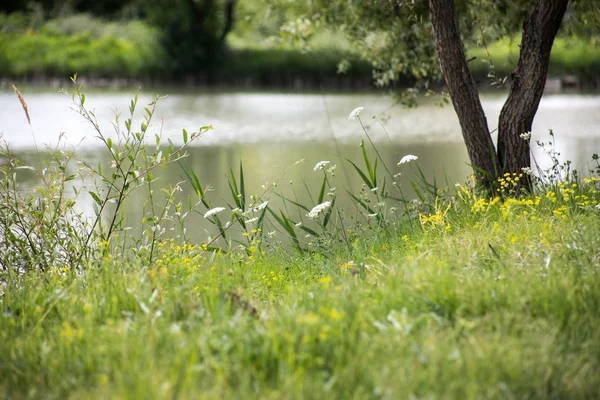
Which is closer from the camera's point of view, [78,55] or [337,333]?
[337,333]

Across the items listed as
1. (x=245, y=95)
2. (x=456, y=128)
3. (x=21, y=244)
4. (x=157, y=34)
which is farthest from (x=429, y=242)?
(x=157, y=34)

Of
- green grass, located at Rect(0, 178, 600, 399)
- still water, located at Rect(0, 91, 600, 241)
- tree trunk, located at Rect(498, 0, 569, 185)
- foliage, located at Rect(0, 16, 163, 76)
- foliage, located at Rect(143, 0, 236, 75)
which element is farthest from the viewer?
foliage, located at Rect(143, 0, 236, 75)

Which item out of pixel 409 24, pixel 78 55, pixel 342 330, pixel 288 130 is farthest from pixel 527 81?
pixel 78 55

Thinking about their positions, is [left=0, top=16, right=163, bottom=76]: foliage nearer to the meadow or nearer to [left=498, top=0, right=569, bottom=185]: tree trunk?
[left=498, top=0, right=569, bottom=185]: tree trunk

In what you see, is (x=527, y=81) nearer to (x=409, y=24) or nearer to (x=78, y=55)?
(x=409, y=24)

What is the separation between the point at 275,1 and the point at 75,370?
18.2 feet

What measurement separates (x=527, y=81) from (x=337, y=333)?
293 cm

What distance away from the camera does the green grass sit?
1951 millimetres

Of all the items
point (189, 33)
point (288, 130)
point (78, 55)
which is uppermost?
point (189, 33)

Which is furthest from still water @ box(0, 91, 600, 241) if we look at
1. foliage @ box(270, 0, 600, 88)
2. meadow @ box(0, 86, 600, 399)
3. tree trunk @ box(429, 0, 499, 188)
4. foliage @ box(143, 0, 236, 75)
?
meadow @ box(0, 86, 600, 399)

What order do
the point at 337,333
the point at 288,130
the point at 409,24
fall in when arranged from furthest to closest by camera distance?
1. the point at 288,130
2. the point at 409,24
3. the point at 337,333

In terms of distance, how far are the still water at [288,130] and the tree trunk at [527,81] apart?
202cm

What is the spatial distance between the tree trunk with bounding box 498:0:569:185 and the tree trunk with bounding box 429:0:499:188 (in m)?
0.12

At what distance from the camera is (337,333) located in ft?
7.11
